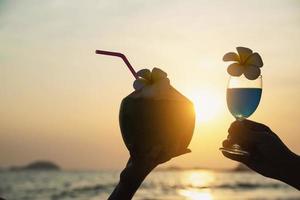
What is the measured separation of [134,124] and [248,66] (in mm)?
1006

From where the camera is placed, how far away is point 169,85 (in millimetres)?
2816

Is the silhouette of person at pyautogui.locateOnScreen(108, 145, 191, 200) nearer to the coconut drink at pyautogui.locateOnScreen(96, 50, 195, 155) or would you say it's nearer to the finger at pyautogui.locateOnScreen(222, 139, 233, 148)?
the coconut drink at pyautogui.locateOnScreen(96, 50, 195, 155)

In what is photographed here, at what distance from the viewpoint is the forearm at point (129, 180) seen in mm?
2654

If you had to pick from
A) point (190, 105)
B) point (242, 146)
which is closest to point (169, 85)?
point (190, 105)

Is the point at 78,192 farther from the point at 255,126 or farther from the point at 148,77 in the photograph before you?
the point at 148,77

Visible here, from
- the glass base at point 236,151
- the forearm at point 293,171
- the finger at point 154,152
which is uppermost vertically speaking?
the finger at point 154,152

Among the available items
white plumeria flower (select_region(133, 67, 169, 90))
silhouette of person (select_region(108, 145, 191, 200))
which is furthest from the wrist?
white plumeria flower (select_region(133, 67, 169, 90))

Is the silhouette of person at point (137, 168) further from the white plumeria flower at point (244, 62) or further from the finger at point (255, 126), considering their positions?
the white plumeria flower at point (244, 62)

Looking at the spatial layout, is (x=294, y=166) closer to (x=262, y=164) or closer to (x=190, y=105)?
(x=262, y=164)

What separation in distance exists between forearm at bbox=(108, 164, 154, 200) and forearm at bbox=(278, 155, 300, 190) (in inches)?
31.3

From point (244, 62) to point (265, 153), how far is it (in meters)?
0.68

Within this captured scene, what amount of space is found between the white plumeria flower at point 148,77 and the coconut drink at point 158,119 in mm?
12

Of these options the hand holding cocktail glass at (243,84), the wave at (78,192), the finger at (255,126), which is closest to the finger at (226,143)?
the hand holding cocktail glass at (243,84)

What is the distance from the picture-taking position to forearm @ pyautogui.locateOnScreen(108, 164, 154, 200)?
2.65 meters
